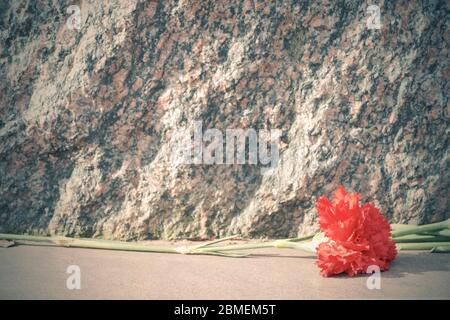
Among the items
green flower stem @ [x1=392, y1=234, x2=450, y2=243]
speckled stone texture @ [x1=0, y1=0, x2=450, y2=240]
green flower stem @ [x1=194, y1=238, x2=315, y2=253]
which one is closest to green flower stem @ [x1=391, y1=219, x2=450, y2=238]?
green flower stem @ [x1=392, y1=234, x2=450, y2=243]

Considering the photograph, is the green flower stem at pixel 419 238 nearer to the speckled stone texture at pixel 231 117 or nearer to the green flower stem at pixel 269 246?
the speckled stone texture at pixel 231 117

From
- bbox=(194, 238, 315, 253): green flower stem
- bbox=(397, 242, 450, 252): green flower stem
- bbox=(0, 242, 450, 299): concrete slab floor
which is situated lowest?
bbox=(0, 242, 450, 299): concrete slab floor

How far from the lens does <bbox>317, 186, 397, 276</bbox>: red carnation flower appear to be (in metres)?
1.59

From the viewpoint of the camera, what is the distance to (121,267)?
175 centimetres

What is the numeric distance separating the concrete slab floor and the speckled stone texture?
263 mm

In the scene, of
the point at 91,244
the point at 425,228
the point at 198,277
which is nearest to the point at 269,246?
the point at 198,277

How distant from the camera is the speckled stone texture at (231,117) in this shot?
2186 mm

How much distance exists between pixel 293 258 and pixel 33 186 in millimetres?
1170

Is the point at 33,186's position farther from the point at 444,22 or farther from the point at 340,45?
the point at 444,22

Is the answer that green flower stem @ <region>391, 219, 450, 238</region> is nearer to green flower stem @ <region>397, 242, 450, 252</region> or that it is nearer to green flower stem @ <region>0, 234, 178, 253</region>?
green flower stem @ <region>397, 242, 450, 252</region>

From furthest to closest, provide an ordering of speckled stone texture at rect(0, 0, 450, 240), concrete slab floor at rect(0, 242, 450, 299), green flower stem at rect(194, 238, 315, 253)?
speckled stone texture at rect(0, 0, 450, 240), green flower stem at rect(194, 238, 315, 253), concrete slab floor at rect(0, 242, 450, 299)

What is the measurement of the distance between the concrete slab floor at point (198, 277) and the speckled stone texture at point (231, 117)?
26cm

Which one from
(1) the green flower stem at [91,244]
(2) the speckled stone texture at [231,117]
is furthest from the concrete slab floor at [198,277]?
(2) the speckled stone texture at [231,117]

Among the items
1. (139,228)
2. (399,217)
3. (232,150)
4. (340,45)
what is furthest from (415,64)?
(139,228)
